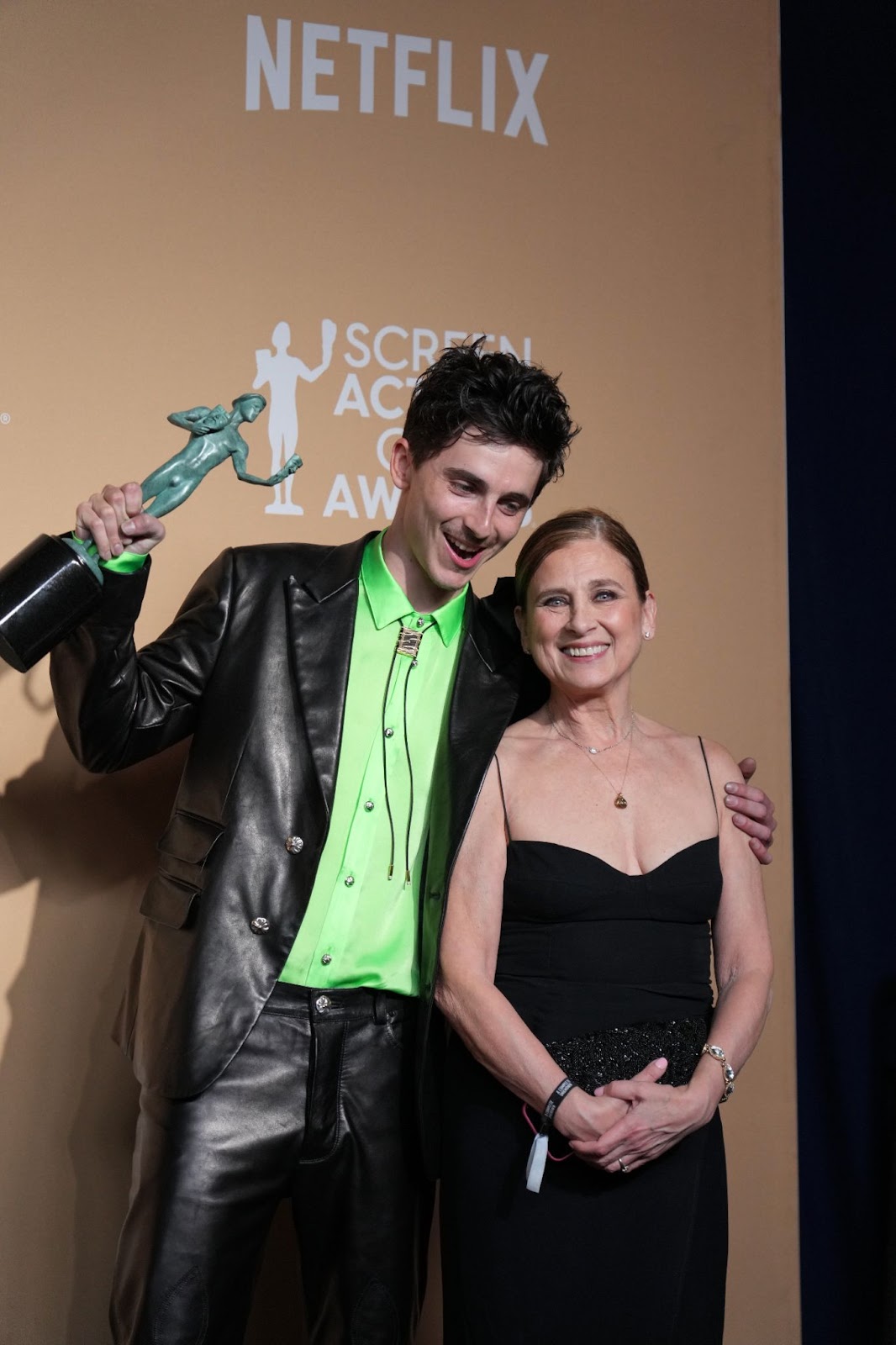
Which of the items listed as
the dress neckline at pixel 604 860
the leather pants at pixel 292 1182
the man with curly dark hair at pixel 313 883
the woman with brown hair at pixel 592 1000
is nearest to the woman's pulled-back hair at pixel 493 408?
the man with curly dark hair at pixel 313 883

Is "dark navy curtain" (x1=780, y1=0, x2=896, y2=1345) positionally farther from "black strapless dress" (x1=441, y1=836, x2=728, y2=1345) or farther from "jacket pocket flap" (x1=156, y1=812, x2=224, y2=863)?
"jacket pocket flap" (x1=156, y1=812, x2=224, y2=863)

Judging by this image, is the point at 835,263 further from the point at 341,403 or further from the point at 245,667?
the point at 245,667

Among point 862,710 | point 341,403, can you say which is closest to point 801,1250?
point 862,710

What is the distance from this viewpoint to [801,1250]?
3191 millimetres

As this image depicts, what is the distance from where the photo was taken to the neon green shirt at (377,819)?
1924mm

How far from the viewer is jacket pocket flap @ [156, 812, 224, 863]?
192 centimetres

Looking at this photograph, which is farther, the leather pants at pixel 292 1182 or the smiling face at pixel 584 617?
the smiling face at pixel 584 617

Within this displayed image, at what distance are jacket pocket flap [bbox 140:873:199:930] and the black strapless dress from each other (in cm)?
44

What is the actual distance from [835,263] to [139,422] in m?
1.79

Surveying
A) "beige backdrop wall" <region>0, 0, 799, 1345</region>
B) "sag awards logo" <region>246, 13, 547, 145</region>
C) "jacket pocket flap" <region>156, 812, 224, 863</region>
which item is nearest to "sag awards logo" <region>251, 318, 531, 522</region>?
"beige backdrop wall" <region>0, 0, 799, 1345</region>

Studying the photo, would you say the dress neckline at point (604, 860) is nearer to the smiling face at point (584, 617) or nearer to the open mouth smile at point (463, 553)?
the smiling face at point (584, 617)

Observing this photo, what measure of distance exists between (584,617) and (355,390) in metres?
0.97

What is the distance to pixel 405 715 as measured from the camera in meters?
2.01

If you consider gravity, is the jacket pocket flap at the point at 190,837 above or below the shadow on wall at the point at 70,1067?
above
